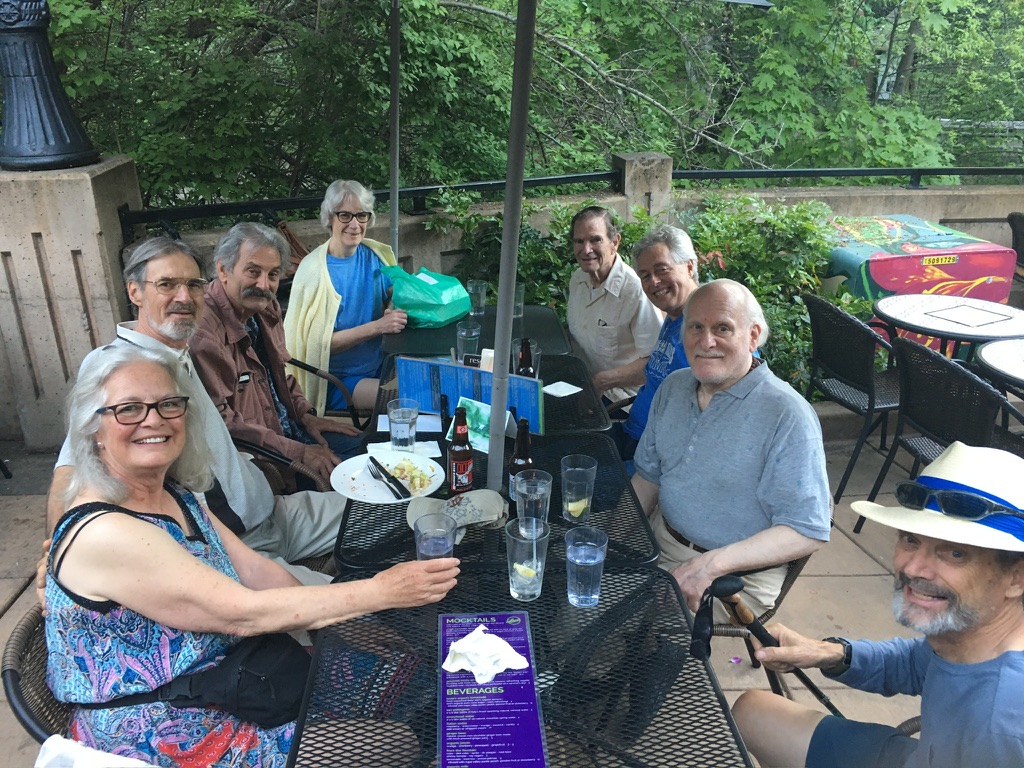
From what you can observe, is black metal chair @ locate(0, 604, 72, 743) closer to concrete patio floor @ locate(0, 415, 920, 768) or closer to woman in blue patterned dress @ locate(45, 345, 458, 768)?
woman in blue patterned dress @ locate(45, 345, 458, 768)

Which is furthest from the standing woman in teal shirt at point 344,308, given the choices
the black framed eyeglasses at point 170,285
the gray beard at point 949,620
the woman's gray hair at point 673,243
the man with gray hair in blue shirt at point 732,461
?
the gray beard at point 949,620

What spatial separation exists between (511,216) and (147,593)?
124 cm

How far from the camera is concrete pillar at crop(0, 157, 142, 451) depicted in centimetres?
393

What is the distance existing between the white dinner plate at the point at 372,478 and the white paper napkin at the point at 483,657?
0.67m

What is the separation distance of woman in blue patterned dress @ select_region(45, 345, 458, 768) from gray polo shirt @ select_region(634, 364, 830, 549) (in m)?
0.94

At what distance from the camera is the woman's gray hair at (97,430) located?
177 centimetres

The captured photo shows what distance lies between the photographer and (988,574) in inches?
59.6

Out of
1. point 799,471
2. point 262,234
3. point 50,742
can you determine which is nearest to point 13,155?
point 262,234

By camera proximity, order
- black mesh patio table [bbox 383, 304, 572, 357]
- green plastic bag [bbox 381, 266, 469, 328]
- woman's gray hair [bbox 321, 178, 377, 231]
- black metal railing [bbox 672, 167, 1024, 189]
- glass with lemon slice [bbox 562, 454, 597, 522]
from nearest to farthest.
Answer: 1. glass with lemon slice [bbox 562, 454, 597, 522]
2. black mesh patio table [bbox 383, 304, 572, 357]
3. green plastic bag [bbox 381, 266, 469, 328]
4. woman's gray hair [bbox 321, 178, 377, 231]
5. black metal railing [bbox 672, 167, 1024, 189]

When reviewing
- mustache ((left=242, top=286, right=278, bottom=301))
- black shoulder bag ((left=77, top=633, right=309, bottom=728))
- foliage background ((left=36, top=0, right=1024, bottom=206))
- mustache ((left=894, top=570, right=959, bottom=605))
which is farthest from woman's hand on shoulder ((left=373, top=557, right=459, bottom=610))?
foliage background ((left=36, top=0, right=1024, bottom=206))

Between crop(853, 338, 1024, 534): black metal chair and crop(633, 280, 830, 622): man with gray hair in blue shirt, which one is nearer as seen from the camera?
crop(633, 280, 830, 622): man with gray hair in blue shirt

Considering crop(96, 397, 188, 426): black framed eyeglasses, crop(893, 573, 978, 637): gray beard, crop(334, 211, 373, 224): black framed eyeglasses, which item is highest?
crop(334, 211, 373, 224): black framed eyeglasses

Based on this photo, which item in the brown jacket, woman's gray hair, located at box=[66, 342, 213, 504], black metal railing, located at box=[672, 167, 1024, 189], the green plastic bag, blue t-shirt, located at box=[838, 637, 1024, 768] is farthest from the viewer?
black metal railing, located at box=[672, 167, 1024, 189]

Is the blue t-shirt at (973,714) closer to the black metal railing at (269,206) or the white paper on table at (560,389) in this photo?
the white paper on table at (560,389)
